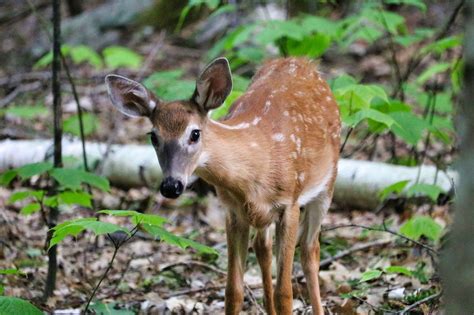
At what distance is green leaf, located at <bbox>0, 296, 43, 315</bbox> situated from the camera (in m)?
4.30

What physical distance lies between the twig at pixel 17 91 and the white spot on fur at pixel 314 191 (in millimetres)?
6108

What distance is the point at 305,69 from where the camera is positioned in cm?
625

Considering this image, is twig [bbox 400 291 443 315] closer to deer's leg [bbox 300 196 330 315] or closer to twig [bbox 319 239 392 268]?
deer's leg [bbox 300 196 330 315]

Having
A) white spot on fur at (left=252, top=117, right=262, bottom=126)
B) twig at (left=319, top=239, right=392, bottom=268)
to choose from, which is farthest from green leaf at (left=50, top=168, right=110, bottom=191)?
twig at (left=319, top=239, right=392, bottom=268)

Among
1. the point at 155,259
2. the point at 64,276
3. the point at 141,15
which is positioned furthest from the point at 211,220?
the point at 141,15

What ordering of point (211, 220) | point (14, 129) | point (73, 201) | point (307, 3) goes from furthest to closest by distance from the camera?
point (307, 3), point (14, 129), point (211, 220), point (73, 201)

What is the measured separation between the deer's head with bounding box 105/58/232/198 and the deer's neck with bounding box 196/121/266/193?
93mm

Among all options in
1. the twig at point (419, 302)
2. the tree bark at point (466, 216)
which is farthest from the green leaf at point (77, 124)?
the tree bark at point (466, 216)

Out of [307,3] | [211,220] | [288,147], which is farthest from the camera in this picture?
[307,3]

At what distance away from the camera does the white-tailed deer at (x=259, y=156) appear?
4941 mm

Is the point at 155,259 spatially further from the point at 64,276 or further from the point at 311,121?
the point at 311,121

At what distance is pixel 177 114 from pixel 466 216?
3.03m

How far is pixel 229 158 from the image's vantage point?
16.9ft

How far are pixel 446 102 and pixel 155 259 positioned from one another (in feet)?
11.7
